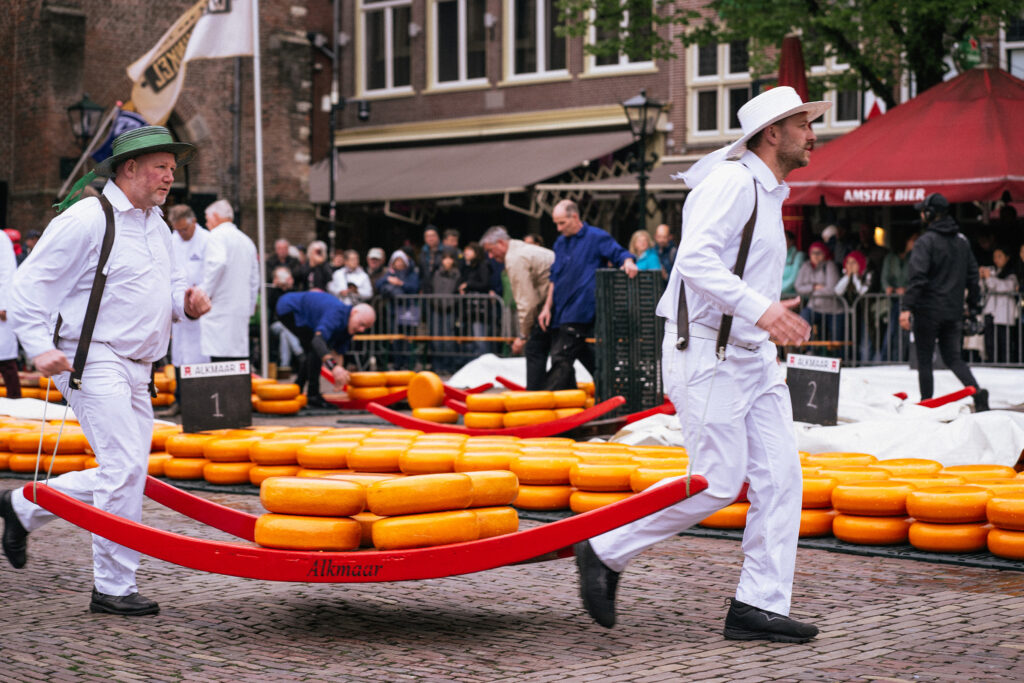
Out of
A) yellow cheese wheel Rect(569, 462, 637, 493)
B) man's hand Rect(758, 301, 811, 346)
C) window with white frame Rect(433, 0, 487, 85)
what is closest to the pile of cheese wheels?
man's hand Rect(758, 301, 811, 346)

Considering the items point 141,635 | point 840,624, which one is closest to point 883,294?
point 840,624

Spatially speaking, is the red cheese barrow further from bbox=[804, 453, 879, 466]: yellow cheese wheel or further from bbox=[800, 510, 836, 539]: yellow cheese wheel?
bbox=[804, 453, 879, 466]: yellow cheese wheel

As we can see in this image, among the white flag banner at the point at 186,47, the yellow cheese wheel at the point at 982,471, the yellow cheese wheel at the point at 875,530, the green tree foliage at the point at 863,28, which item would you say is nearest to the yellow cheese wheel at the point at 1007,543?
the yellow cheese wheel at the point at 875,530

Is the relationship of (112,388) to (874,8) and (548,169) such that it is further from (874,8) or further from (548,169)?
(548,169)

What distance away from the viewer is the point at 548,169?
30.0m

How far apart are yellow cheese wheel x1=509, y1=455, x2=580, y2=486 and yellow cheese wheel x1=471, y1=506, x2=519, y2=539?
8.41 feet

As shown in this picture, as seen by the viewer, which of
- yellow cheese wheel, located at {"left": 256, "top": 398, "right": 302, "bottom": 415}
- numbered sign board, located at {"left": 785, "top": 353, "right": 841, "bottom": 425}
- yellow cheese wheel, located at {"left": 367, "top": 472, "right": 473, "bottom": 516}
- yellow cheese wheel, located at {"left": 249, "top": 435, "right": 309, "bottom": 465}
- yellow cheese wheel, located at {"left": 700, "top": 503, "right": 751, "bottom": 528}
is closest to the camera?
yellow cheese wheel, located at {"left": 367, "top": 472, "right": 473, "bottom": 516}

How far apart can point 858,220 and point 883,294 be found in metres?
8.67

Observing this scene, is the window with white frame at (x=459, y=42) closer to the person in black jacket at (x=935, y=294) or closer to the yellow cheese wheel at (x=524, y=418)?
the person in black jacket at (x=935, y=294)

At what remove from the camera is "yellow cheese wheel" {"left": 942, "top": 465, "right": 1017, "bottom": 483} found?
7.98m

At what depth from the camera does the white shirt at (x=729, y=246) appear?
531 centimetres

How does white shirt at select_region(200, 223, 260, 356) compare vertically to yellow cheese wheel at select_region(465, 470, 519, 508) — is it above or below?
above

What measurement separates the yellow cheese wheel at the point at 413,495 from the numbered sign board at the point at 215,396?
15.7 feet

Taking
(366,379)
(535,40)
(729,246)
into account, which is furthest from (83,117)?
(729,246)
